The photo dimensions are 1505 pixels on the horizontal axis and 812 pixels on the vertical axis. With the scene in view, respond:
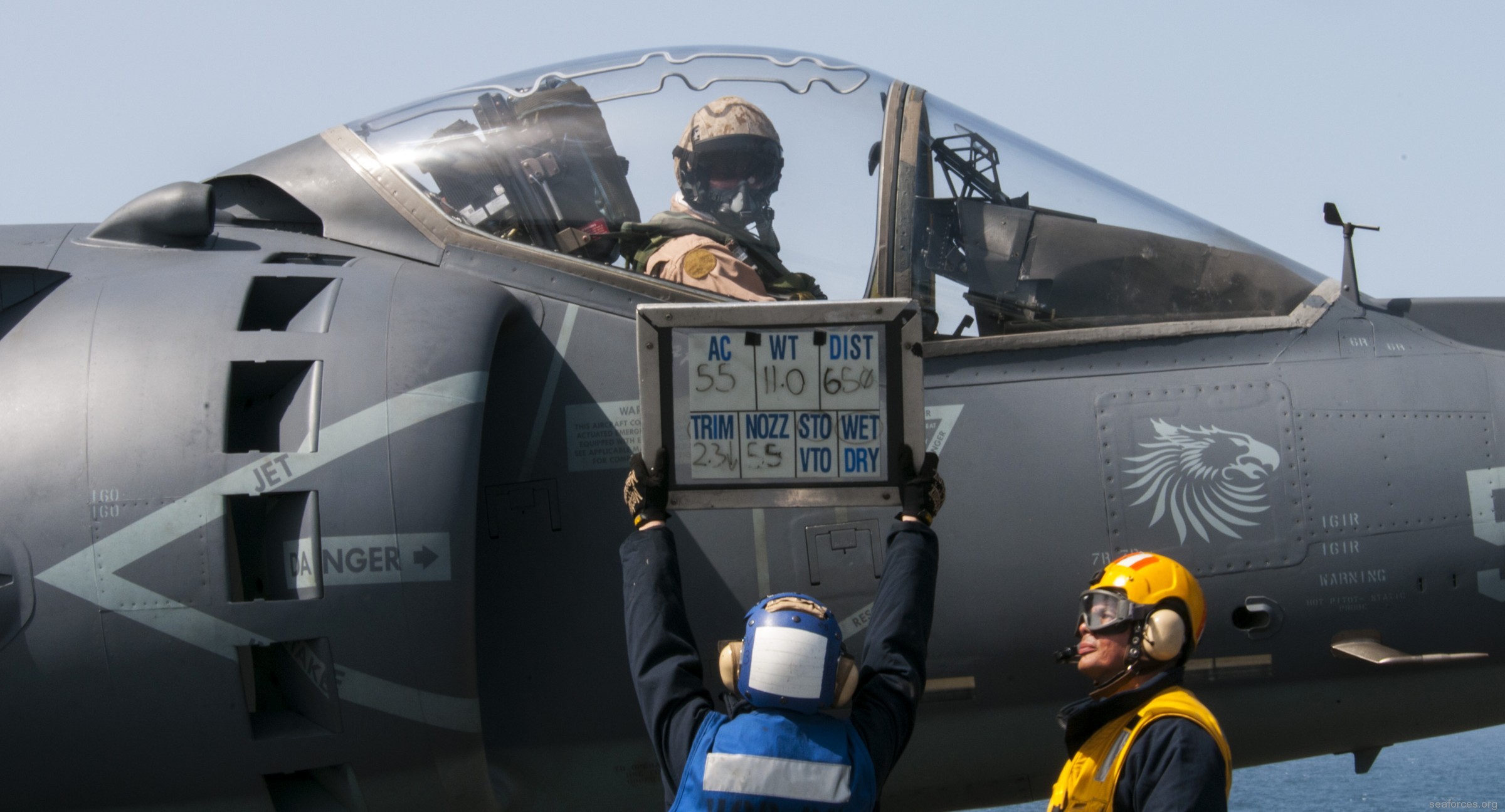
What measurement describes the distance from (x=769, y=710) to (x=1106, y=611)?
102 cm

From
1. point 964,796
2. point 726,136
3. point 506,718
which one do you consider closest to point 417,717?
point 506,718

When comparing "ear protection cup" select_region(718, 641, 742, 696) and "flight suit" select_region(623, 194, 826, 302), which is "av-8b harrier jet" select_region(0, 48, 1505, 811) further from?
"ear protection cup" select_region(718, 641, 742, 696)

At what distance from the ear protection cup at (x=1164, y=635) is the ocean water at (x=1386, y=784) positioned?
17.1 feet

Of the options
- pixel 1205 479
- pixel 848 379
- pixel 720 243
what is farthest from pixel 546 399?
pixel 1205 479

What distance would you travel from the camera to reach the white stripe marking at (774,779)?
268 cm

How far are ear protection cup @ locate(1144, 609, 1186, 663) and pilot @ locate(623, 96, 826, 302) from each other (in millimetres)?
1867

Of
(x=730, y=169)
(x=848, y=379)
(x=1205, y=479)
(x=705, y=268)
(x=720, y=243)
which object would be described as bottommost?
(x=1205, y=479)

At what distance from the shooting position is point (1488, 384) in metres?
4.38

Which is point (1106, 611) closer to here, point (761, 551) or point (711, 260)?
point (761, 551)

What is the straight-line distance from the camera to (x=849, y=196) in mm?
4852

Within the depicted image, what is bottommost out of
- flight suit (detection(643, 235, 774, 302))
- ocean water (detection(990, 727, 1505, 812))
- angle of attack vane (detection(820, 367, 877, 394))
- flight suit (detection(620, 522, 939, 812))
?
ocean water (detection(990, 727, 1505, 812))

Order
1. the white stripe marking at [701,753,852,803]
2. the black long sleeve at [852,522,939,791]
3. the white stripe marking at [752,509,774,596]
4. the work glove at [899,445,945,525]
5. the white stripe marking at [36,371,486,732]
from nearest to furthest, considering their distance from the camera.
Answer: the white stripe marking at [701,753,852,803] → the black long sleeve at [852,522,939,791] → the work glove at [899,445,945,525] → the white stripe marking at [36,371,486,732] → the white stripe marking at [752,509,774,596]

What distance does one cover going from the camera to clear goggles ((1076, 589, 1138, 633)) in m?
3.28

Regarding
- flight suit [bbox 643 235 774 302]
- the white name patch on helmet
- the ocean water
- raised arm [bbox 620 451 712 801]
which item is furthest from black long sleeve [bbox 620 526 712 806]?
the ocean water
